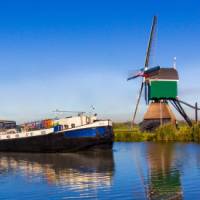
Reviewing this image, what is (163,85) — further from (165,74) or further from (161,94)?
(165,74)

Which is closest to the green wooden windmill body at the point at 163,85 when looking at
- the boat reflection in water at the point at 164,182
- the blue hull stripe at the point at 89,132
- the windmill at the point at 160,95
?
the windmill at the point at 160,95

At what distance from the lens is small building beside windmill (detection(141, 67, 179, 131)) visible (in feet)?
Answer: 326

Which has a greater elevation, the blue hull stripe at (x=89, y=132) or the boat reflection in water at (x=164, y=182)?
the blue hull stripe at (x=89, y=132)

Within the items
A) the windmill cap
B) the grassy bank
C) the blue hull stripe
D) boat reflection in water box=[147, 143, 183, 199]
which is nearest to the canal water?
boat reflection in water box=[147, 143, 183, 199]

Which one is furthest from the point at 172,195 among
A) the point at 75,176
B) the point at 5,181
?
the point at 5,181

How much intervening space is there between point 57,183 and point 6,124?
63645mm

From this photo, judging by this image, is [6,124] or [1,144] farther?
[6,124]

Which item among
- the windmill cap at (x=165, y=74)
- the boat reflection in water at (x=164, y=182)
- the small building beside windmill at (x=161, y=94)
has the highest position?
the windmill cap at (x=165, y=74)

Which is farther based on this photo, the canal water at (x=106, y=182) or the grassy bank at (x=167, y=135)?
the grassy bank at (x=167, y=135)

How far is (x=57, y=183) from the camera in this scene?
31250 mm

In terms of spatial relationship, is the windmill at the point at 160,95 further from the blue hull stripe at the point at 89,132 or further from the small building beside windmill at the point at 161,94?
the blue hull stripe at the point at 89,132

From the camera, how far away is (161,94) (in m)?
99.3

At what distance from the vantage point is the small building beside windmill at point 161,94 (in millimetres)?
99500

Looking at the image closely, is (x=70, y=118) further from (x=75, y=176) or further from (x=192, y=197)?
(x=192, y=197)
